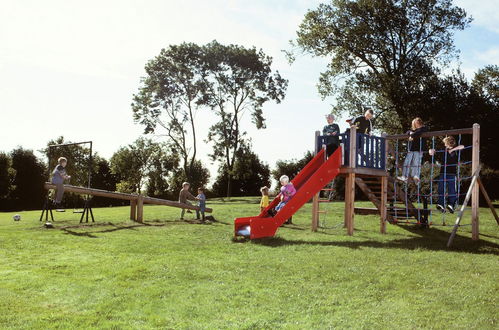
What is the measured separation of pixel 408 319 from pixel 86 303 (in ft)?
14.9

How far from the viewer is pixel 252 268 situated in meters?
8.96

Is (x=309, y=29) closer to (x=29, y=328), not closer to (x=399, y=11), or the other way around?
(x=399, y=11)

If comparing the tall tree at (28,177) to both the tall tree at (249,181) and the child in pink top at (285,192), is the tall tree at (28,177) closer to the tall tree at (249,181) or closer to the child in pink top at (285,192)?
the tall tree at (249,181)

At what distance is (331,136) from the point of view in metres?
14.4

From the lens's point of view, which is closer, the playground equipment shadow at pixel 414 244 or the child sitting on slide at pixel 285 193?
the playground equipment shadow at pixel 414 244

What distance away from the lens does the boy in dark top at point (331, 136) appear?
14289 millimetres

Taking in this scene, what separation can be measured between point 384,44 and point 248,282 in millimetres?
28115

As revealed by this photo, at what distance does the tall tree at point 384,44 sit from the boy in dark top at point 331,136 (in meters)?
18.4

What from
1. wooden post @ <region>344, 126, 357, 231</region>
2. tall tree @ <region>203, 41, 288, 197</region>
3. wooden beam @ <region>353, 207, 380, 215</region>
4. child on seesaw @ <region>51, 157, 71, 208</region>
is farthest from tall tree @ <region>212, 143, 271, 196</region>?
wooden post @ <region>344, 126, 357, 231</region>

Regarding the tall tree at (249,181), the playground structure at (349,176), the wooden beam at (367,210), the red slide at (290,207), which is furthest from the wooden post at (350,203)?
the tall tree at (249,181)

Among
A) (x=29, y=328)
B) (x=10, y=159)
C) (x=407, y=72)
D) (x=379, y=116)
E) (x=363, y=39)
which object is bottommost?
(x=29, y=328)

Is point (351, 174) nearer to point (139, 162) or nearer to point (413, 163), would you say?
point (413, 163)

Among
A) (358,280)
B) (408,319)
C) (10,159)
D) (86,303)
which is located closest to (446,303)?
(408,319)

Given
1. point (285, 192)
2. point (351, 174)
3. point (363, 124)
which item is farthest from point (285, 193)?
point (363, 124)
